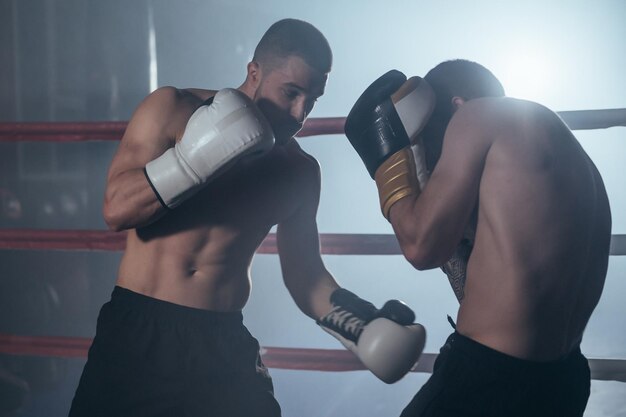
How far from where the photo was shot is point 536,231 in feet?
3.26

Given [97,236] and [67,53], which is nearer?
[97,236]

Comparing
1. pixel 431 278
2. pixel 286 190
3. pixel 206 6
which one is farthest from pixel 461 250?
pixel 431 278

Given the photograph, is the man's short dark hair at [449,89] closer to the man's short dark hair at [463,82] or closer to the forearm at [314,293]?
the man's short dark hair at [463,82]

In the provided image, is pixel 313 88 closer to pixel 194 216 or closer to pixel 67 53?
pixel 194 216

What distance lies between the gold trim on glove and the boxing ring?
54 cm

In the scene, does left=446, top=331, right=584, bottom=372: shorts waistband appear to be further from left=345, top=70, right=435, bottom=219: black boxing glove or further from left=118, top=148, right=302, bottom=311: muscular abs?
left=118, top=148, right=302, bottom=311: muscular abs

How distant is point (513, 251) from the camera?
1.00m

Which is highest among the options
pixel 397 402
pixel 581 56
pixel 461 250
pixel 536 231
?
pixel 536 231

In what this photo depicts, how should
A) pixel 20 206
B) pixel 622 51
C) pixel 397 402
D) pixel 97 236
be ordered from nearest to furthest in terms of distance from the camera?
1. pixel 97 236
2. pixel 20 206
3. pixel 397 402
4. pixel 622 51

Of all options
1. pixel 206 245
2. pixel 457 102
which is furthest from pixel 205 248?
pixel 457 102

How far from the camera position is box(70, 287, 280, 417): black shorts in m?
1.23

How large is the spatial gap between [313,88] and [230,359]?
62 centimetres

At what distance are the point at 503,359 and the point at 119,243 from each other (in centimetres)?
116

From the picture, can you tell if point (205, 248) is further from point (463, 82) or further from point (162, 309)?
point (463, 82)
